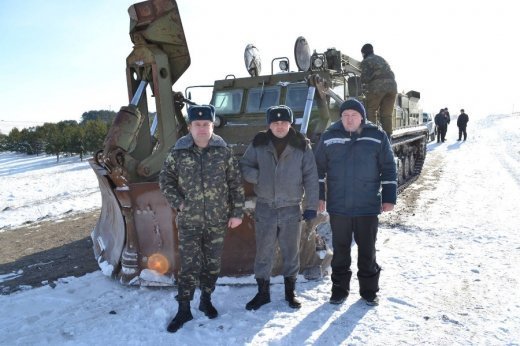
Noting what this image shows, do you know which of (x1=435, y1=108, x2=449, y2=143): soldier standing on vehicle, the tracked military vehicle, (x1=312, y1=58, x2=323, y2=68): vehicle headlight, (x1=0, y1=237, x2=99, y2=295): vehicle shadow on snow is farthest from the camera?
(x1=435, y1=108, x2=449, y2=143): soldier standing on vehicle

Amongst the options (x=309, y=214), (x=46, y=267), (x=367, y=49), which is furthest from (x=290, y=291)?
(x=367, y=49)

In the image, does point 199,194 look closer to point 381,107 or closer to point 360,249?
point 360,249

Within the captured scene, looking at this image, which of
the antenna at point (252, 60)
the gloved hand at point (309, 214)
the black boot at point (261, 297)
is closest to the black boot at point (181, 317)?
the black boot at point (261, 297)

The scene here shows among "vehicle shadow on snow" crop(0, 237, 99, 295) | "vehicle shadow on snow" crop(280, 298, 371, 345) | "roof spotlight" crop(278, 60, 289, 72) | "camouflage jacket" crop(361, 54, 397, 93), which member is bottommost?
"vehicle shadow on snow" crop(280, 298, 371, 345)

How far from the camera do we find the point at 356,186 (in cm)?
376

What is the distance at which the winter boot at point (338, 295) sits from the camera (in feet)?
12.7

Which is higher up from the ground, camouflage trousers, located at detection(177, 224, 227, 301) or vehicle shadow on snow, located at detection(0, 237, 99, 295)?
camouflage trousers, located at detection(177, 224, 227, 301)

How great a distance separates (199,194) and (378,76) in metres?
4.78

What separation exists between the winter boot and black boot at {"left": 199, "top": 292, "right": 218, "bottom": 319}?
101cm

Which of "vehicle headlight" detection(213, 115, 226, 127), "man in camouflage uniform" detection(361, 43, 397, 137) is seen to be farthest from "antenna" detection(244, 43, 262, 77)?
"man in camouflage uniform" detection(361, 43, 397, 137)

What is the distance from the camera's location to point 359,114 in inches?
149

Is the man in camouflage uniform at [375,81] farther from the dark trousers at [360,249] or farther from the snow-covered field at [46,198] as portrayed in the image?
the snow-covered field at [46,198]

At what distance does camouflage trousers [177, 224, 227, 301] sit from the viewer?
3.56m

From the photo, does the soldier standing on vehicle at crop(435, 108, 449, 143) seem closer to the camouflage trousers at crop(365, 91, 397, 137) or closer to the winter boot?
the camouflage trousers at crop(365, 91, 397, 137)
